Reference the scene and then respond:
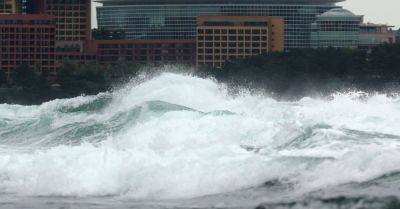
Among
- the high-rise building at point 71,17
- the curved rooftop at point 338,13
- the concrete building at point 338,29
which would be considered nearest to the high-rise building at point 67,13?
the high-rise building at point 71,17

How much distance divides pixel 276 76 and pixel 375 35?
59077 mm

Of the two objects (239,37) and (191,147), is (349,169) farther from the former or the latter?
(239,37)

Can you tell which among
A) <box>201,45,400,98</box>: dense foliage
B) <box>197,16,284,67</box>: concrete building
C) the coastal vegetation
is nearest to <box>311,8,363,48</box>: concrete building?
<box>197,16,284,67</box>: concrete building

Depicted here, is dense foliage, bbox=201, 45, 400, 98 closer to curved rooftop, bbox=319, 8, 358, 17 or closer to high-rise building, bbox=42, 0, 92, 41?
curved rooftop, bbox=319, 8, 358, 17

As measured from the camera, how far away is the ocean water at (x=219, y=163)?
27.2m

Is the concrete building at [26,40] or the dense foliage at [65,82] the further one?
the concrete building at [26,40]

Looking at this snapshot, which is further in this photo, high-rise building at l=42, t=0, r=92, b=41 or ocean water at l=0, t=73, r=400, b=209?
high-rise building at l=42, t=0, r=92, b=41

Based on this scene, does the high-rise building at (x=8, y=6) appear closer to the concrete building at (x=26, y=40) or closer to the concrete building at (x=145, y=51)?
the concrete building at (x=145, y=51)

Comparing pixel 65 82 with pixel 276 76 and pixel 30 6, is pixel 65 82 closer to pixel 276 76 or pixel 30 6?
pixel 276 76

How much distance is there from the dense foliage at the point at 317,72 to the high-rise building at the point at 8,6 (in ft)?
135

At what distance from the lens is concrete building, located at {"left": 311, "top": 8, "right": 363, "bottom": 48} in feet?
486

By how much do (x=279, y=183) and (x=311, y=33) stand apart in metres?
128

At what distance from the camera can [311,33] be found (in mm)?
155000

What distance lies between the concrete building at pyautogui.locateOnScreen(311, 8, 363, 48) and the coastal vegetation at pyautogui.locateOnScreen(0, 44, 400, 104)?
32469mm
